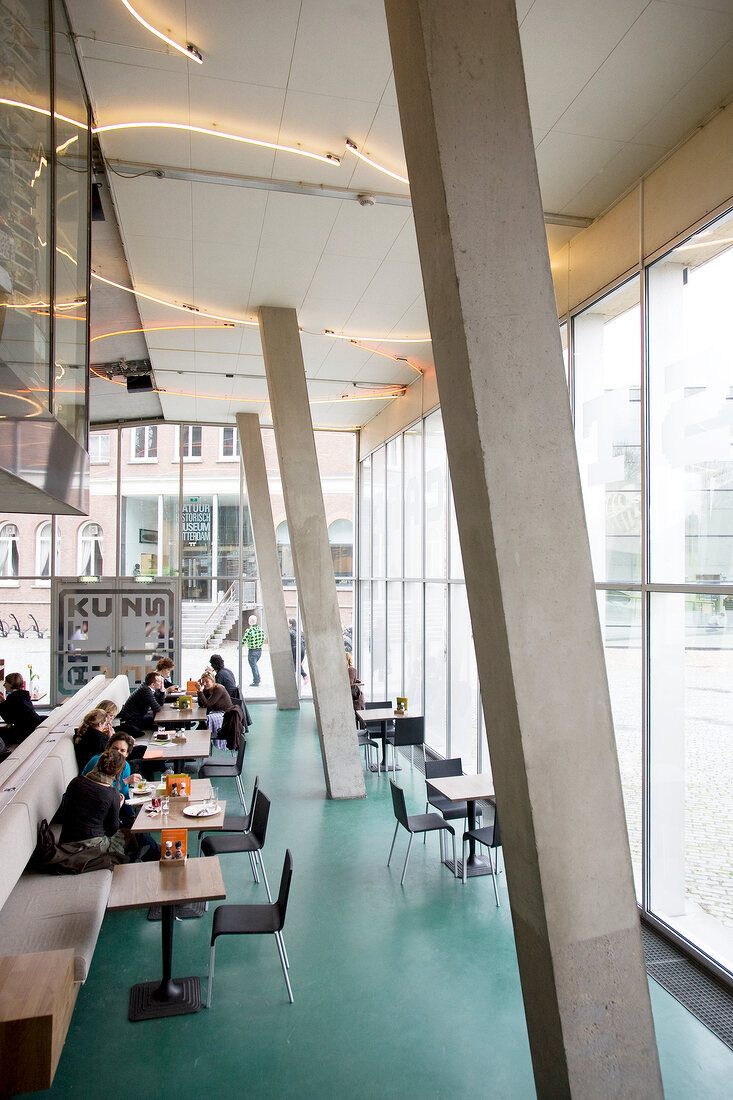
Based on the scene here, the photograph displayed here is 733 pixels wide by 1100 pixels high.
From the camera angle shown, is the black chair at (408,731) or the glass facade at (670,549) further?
the black chair at (408,731)

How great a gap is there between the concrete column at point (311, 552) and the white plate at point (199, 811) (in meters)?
2.82

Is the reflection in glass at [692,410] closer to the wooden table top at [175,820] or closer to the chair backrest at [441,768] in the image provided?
the chair backrest at [441,768]

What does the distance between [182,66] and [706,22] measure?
2.94 metres

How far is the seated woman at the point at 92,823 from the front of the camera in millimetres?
5109

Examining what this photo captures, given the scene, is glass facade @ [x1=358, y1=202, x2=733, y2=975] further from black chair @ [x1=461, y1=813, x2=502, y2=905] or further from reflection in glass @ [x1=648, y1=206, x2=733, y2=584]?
black chair @ [x1=461, y1=813, x2=502, y2=905]

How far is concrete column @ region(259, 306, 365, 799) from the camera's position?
8094 millimetres

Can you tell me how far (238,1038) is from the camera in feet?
12.9

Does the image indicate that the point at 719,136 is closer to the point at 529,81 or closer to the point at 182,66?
the point at 529,81

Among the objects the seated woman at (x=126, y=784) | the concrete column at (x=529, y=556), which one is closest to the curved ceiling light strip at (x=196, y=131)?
the concrete column at (x=529, y=556)

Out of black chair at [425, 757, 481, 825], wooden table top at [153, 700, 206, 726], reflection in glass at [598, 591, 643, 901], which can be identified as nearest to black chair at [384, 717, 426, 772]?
black chair at [425, 757, 481, 825]

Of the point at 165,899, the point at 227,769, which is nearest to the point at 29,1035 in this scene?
the point at 165,899

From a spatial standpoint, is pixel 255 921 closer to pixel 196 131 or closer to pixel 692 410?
pixel 692 410

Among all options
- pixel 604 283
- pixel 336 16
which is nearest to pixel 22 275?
pixel 336 16

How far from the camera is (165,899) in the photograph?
13.4 ft
